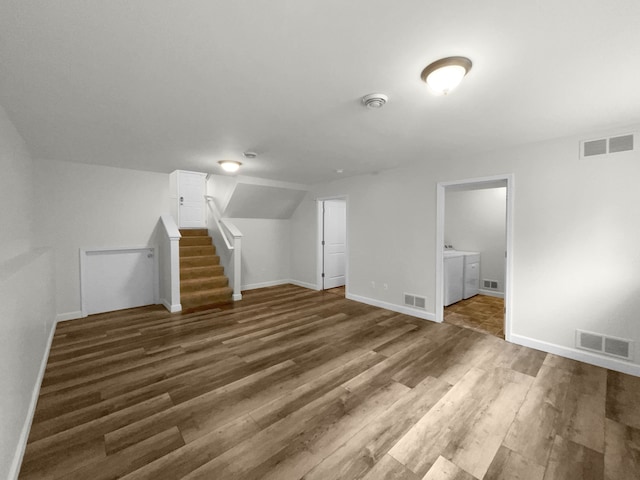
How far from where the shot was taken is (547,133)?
2.87 meters

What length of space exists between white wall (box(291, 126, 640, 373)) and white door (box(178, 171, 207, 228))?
6166mm

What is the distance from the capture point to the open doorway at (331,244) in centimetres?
620

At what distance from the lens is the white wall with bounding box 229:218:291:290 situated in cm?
621

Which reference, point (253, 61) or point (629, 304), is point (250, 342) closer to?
point (253, 61)

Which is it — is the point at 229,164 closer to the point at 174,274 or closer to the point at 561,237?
the point at 174,274

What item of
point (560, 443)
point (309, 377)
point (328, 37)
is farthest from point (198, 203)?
point (560, 443)

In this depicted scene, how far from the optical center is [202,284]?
514 centimetres

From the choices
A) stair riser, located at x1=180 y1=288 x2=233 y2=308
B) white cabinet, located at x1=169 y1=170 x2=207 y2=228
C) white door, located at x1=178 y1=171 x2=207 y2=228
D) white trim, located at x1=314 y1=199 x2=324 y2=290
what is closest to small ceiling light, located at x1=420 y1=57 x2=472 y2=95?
white trim, located at x1=314 y1=199 x2=324 y2=290

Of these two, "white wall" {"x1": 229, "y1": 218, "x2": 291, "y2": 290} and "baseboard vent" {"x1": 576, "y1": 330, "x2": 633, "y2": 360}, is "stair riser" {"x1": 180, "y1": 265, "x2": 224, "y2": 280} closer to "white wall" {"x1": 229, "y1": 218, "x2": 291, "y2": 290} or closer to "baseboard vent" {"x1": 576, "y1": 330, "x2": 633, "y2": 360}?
"white wall" {"x1": 229, "y1": 218, "x2": 291, "y2": 290}

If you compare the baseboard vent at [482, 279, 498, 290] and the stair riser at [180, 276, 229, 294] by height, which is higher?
the stair riser at [180, 276, 229, 294]

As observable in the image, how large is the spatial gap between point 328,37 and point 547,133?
2.79 meters

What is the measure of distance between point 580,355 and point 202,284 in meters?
5.58

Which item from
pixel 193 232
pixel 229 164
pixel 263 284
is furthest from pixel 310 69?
pixel 193 232

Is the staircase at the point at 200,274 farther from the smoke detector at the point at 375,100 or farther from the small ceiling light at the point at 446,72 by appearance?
the small ceiling light at the point at 446,72
